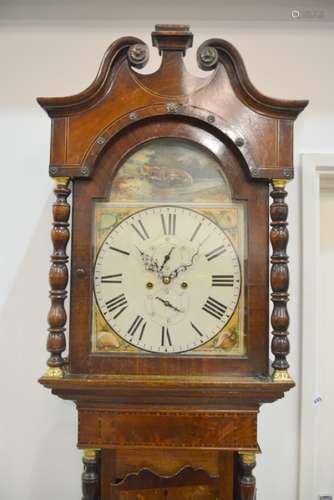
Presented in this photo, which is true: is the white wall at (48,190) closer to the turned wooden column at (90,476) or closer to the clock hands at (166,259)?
the turned wooden column at (90,476)

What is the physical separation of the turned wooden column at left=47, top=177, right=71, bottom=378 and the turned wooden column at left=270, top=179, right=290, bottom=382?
0.53 meters

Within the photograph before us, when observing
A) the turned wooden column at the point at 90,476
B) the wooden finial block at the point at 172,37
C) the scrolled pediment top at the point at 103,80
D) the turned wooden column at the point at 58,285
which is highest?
the wooden finial block at the point at 172,37

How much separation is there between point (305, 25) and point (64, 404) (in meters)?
1.56

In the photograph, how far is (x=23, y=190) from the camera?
→ 1421 millimetres

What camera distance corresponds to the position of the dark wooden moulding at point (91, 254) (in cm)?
105

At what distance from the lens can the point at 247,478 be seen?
1062 millimetres

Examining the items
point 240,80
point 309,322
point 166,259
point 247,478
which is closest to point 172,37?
point 240,80

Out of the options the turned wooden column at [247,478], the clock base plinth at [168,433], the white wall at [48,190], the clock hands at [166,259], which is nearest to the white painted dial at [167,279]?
the clock hands at [166,259]

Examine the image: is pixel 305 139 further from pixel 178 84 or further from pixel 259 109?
pixel 178 84

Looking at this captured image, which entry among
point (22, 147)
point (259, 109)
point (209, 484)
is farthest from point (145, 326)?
point (22, 147)

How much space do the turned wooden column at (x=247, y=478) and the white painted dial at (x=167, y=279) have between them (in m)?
0.32

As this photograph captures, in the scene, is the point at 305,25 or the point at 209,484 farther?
the point at 305,25

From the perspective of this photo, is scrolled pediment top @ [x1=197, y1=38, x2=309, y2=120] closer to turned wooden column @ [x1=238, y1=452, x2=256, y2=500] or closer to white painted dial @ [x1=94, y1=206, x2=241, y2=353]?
white painted dial @ [x1=94, y1=206, x2=241, y2=353]

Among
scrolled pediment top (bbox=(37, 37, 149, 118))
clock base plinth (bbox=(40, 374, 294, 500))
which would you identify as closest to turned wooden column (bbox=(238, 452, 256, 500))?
clock base plinth (bbox=(40, 374, 294, 500))
